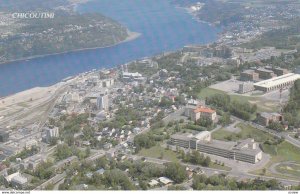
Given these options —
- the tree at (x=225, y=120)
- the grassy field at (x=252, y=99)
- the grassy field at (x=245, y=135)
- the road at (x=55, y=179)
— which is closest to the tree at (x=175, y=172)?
the road at (x=55, y=179)

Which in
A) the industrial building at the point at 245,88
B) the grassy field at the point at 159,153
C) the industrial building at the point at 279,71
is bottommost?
the grassy field at the point at 159,153

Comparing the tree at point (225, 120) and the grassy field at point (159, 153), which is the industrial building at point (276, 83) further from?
the grassy field at point (159, 153)

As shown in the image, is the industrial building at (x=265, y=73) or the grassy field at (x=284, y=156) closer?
the grassy field at (x=284, y=156)

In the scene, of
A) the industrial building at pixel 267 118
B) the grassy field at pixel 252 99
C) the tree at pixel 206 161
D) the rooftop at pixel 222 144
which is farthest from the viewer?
the grassy field at pixel 252 99

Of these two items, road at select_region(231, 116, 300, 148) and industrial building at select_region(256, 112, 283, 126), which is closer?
road at select_region(231, 116, 300, 148)

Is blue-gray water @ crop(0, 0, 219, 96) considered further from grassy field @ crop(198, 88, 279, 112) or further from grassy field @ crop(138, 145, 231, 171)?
grassy field @ crop(138, 145, 231, 171)

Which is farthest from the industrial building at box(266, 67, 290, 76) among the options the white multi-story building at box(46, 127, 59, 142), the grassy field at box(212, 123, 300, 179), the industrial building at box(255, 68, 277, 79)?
the white multi-story building at box(46, 127, 59, 142)
